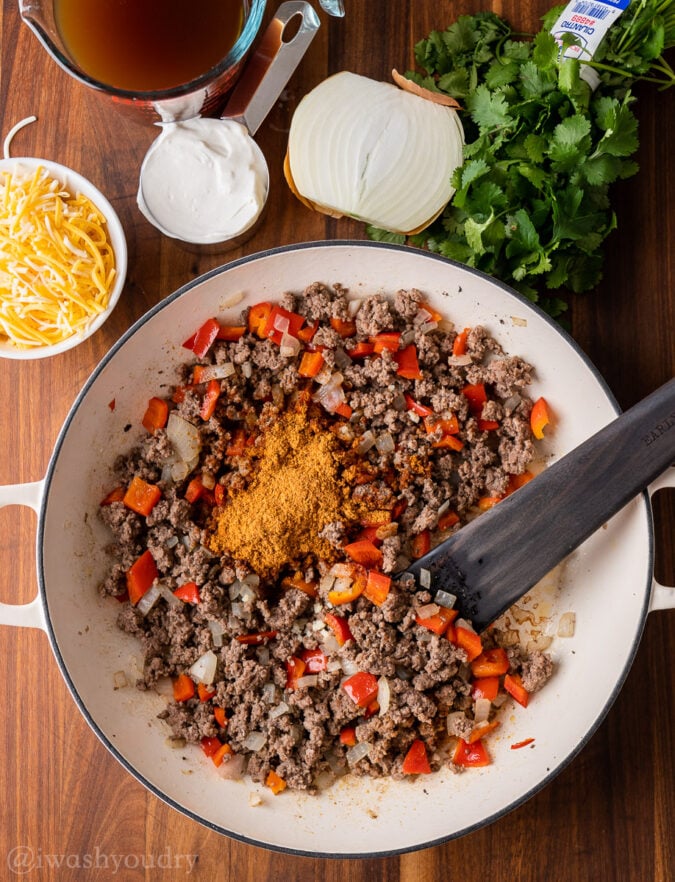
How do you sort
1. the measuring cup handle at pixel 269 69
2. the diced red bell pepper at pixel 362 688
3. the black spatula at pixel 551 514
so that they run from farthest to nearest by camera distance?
the measuring cup handle at pixel 269 69 < the diced red bell pepper at pixel 362 688 < the black spatula at pixel 551 514

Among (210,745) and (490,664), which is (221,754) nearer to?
(210,745)

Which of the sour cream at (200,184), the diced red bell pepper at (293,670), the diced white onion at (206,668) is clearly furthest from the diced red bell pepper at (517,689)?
the sour cream at (200,184)

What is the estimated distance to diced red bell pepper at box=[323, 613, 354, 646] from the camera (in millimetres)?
1868

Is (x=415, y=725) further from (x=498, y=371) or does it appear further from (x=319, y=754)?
(x=498, y=371)

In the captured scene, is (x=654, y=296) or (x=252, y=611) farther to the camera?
(x=654, y=296)

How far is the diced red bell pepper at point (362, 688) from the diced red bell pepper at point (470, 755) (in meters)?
0.25

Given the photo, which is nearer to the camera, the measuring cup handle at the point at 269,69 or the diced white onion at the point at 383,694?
the diced white onion at the point at 383,694

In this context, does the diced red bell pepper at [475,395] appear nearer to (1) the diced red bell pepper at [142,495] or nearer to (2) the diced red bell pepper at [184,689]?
(1) the diced red bell pepper at [142,495]

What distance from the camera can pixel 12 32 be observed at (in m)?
2.05

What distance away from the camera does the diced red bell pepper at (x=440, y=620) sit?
180 centimetres

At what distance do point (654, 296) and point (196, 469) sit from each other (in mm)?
1211

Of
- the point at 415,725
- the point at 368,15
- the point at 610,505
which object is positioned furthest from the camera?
the point at 368,15

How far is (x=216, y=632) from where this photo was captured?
6.21 ft

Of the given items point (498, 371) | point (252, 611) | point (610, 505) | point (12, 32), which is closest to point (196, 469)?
point (252, 611)
